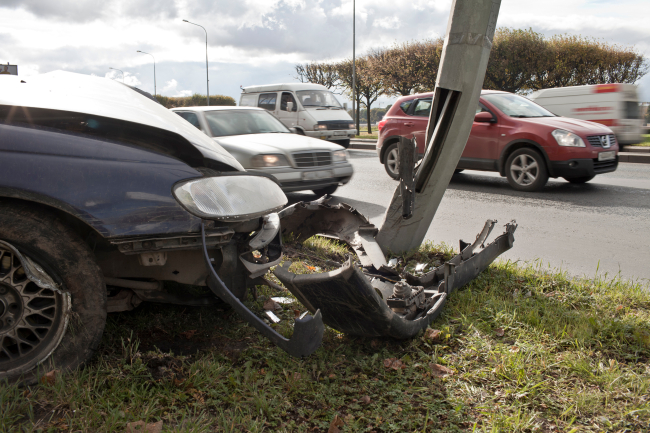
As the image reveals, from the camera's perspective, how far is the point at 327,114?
60.7 ft

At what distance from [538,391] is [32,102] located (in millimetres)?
2773

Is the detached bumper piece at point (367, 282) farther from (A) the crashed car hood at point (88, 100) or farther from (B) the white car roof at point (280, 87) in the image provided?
(B) the white car roof at point (280, 87)

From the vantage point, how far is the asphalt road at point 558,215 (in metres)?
5.04

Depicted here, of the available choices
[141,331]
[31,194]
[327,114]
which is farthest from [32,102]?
[327,114]

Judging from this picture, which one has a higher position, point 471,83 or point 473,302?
point 471,83

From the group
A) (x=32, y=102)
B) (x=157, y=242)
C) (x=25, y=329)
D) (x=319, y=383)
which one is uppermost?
(x=32, y=102)

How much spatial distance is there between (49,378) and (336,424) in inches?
51.4

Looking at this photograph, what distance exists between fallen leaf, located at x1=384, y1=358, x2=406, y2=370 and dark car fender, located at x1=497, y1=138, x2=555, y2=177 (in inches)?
289

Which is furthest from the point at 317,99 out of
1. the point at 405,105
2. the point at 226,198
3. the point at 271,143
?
the point at 226,198

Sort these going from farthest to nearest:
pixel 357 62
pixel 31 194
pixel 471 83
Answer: pixel 357 62, pixel 471 83, pixel 31 194

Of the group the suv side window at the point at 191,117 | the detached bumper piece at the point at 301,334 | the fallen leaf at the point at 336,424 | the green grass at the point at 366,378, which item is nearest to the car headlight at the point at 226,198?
the detached bumper piece at the point at 301,334

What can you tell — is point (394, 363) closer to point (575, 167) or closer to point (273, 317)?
point (273, 317)

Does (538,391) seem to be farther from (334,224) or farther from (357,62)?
(357,62)

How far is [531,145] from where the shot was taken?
915 centimetres
